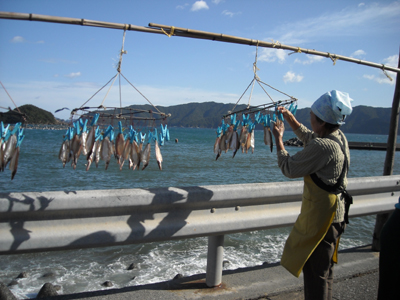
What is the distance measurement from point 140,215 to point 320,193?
1.39 meters

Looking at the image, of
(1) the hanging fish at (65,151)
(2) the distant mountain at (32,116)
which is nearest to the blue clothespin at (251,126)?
(1) the hanging fish at (65,151)

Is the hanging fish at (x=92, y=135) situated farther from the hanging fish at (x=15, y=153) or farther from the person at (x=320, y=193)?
the person at (x=320, y=193)

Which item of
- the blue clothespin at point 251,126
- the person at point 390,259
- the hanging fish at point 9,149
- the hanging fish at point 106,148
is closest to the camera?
the person at point 390,259

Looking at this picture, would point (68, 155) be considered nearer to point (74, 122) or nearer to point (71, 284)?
point (74, 122)

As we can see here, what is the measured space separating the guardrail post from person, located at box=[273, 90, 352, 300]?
0.67 metres

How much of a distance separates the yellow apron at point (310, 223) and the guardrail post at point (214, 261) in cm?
71

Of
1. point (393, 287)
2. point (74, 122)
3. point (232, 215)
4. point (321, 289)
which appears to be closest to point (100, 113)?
point (74, 122)

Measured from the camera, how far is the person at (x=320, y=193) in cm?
223

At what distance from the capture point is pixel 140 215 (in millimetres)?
2482

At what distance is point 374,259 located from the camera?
12.7ft

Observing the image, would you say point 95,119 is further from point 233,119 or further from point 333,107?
point 333,107

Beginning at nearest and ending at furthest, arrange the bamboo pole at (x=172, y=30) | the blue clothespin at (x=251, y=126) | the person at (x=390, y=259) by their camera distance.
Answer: the person at (x=390, y=259), the bamboo pole at (x=172, y=30), the blue clothespin at (x=251, y=126)

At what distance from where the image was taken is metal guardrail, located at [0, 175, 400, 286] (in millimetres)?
2141

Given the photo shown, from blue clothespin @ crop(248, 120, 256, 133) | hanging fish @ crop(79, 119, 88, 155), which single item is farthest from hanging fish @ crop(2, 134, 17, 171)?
blue clothespin @ crop(248, 120, 256, 133)
